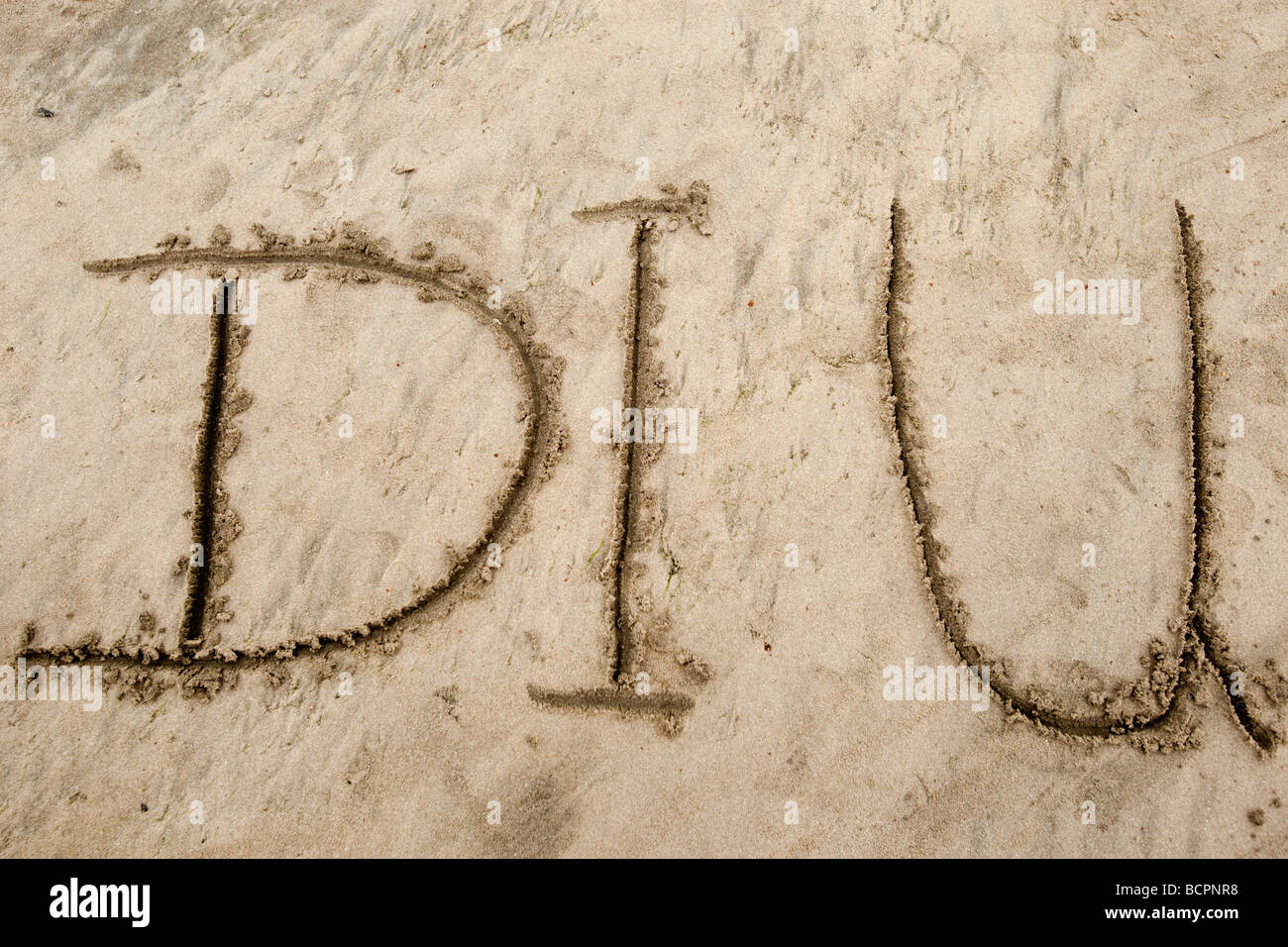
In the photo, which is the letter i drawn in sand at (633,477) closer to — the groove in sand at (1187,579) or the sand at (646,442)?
the sand at (646,442)

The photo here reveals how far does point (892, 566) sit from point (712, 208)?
6.77ft

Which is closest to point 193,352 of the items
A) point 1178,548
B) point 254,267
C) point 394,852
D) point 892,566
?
point 254,267

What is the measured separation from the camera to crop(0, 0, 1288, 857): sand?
11.4 feet

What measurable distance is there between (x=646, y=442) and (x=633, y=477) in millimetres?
189

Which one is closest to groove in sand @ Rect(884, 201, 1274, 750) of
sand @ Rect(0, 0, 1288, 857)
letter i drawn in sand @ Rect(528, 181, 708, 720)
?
sand @ Rect(0, 0, 1288, 857)

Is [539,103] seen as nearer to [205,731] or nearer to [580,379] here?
[580,379]

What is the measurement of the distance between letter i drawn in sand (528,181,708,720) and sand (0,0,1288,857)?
2cm

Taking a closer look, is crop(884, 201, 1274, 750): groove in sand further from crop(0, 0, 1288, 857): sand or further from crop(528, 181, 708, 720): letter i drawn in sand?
crop(528, 181, 708, 720): letter i drawn in sand

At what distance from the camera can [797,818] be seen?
11.3ft

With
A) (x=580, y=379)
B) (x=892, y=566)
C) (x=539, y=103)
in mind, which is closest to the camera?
(x=892, y=566)

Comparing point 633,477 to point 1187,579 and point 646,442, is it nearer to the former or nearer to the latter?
point 646,442

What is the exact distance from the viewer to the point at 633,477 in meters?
3.79

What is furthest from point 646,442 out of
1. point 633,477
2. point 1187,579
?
point 1187,579

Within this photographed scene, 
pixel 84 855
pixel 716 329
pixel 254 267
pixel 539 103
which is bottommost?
pixel 84 855
